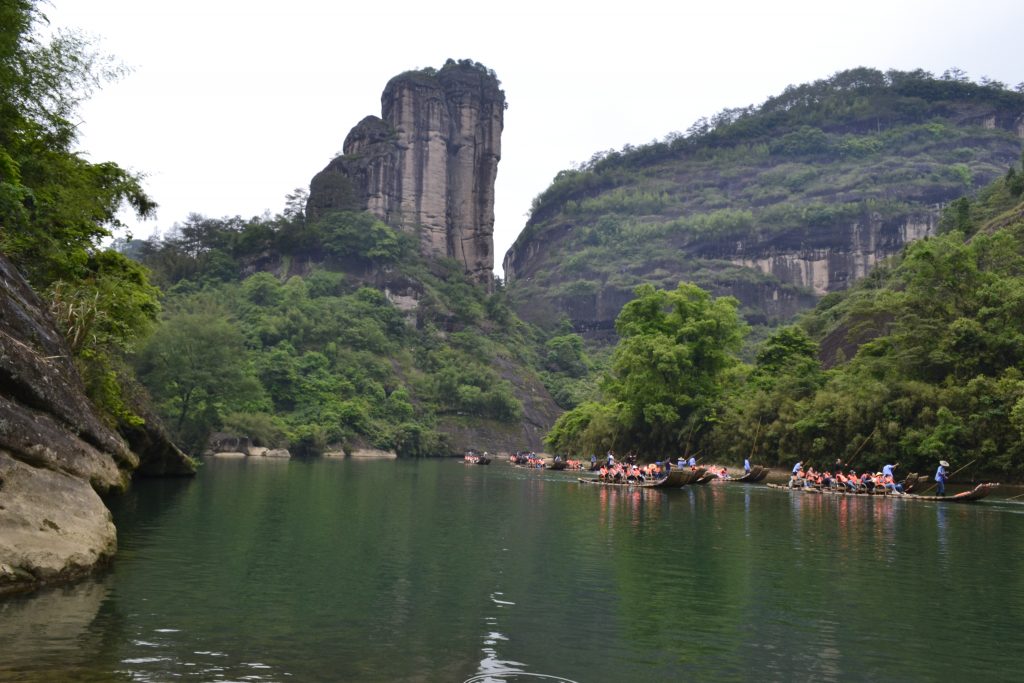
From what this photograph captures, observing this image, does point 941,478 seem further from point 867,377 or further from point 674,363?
point 674,363

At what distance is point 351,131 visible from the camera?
5458 inches

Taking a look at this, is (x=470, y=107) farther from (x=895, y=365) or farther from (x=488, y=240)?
(x=895, y=365)

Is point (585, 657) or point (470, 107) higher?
point (470, 107)

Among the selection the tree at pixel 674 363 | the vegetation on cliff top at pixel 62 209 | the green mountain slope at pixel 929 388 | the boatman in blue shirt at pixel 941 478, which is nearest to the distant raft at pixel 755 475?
the green mountain slope at pixel 929 388

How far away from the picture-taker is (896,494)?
3697 cm

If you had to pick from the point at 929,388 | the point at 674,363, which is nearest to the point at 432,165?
the point at 674,363

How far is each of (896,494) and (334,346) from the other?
7091 centimetres

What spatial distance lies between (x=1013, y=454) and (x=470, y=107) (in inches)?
4557

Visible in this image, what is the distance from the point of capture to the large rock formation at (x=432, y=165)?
133750 mm

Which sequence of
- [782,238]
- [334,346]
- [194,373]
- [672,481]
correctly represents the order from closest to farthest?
1. [672,481]
2. [194,373]
3. [334,346]
4. [782,238]

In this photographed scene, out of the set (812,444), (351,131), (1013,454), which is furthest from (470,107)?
(1013,454)

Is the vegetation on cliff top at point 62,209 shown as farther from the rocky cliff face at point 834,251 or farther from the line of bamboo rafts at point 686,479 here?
the rocky cliff face at point 834,251

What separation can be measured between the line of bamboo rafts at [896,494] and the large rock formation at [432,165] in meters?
98.5

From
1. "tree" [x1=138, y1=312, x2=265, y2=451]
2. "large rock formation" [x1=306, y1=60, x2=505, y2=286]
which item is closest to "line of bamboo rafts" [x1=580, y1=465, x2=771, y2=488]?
"tree" [x1=138, y1=312, x2=265, y2=451]
